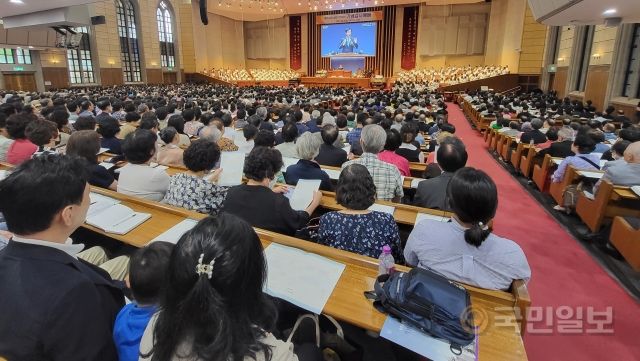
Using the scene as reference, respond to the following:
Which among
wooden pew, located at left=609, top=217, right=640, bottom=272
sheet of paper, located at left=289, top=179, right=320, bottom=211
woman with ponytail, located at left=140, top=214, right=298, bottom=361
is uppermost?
woman with ponytail, located at left=140, top=214, right=298, bottom=361

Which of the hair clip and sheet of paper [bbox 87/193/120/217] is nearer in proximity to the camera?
the hair clip

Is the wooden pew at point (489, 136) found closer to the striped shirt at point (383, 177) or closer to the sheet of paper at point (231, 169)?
the striped shirt at point (383, 177)

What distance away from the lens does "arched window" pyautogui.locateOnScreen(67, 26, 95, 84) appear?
19.2m

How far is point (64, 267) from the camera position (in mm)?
1210

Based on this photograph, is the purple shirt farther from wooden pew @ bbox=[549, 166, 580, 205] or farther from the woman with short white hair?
the woman with short white hair

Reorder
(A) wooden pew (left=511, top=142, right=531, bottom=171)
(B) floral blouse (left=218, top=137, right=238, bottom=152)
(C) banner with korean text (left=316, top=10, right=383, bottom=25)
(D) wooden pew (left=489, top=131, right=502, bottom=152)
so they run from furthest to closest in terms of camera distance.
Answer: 1. (C) banner with korean text (left=316, top=10, right=383, bottom=25)
2. (D) wooden pew (left=489, top=131, right=502, bottom=152)
3. (A) wooden pew (left=511, top=142, right=531, bottom=171)
4. (B) floral blouse (left=218, top=137, right=238, bottom=152)

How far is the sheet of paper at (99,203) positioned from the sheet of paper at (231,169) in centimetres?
81

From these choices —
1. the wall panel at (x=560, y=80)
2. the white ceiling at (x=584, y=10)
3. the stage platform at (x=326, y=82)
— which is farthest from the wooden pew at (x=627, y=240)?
the stage platform at (x=326, y=82)

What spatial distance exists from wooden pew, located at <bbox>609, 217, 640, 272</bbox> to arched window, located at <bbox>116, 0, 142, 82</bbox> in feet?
79.7

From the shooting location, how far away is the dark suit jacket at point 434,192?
2861mm

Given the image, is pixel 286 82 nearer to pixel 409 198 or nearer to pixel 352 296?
pixel 409 198

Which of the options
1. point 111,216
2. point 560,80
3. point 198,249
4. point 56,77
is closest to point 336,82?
point 560,80

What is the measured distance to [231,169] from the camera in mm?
3203

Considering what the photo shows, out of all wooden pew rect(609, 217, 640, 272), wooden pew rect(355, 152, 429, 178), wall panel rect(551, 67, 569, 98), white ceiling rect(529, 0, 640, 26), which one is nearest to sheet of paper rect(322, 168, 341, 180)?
wooden pew rect(355, 152, 429, 178)
